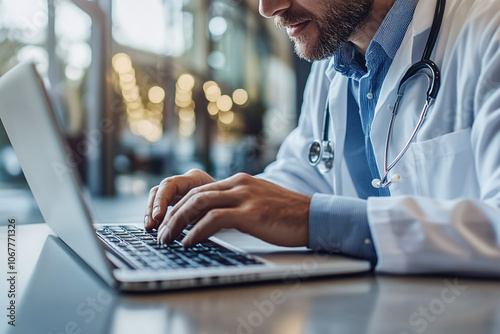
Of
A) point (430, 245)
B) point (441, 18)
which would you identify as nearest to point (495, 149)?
point (430, 245)

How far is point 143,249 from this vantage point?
609mm

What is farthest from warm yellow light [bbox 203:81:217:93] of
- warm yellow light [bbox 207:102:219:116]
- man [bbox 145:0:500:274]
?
man [bbox 145:0:500:274]

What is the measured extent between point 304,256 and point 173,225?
0.63 feet

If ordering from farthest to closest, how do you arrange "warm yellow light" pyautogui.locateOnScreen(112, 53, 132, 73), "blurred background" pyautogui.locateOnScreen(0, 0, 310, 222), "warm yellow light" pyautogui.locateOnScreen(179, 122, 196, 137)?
"warm yellow light" pyautogui.locateOnScreen(179, 122, 196, 137), "warm yellow light" pyautogui.locateOnScreen(112, 53, 132, 73), "blurred background" pyautogui.locateOnScreen(0, 0, 310, 222)

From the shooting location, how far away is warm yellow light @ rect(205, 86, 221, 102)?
18.3 feet

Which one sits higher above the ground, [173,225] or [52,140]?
[52,140]

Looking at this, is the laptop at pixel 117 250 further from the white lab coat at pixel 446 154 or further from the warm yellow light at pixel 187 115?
the warm yellow light at pixel 187 115

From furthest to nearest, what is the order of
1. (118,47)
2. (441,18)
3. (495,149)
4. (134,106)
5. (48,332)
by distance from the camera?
(134,106) < (118,47) < (441,18) < (495,149) < (48,332)

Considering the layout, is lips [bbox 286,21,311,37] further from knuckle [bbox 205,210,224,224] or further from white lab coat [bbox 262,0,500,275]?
knuckle [bbox 205,210,224,224]

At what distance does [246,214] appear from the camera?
0.61 meters

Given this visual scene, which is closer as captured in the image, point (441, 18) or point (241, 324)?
point (241, 324)

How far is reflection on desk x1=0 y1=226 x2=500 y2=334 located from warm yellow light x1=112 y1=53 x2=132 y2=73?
401 cm

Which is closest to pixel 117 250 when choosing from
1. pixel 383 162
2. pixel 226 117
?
pixel 383 162

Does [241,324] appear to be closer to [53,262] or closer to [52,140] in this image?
[52,140]
